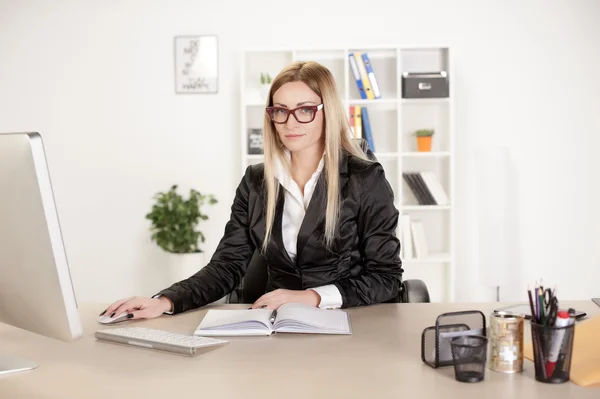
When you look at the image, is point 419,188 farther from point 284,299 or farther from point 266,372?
point 266,372

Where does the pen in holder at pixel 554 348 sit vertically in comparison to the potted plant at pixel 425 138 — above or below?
below

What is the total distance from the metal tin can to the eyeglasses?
1074 millimetres

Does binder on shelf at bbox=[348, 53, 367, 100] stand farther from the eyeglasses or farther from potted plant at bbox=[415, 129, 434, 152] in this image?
the eyeglasses

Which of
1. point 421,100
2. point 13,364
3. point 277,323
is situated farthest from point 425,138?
point 13,364

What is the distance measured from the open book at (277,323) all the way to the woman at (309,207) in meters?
0.38

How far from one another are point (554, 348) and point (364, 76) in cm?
377

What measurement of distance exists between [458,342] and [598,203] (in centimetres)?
418

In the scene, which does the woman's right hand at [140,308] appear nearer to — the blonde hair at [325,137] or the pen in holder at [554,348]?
the blonde hair at [325,137]

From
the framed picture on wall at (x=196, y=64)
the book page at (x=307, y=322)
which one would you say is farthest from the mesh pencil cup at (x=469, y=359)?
the framed picture on wall at (x=196, y=64)

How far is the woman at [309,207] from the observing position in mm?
2404

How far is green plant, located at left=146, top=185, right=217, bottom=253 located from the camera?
498 centimetres

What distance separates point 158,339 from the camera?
5.77 ft

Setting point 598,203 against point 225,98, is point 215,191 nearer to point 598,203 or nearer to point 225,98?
point 225,98

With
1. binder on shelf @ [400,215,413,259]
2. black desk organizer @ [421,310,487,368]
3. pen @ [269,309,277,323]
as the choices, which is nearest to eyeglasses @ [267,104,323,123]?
pen @ [269,309,277,323]
